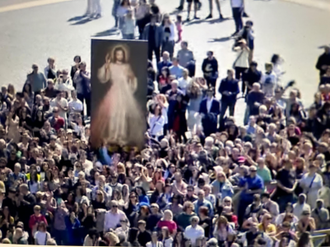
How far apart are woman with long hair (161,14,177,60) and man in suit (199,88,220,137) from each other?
0.88 meters

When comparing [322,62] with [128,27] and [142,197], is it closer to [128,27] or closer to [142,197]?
[128,27]

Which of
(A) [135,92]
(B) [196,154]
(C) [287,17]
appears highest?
(C) [287,17]

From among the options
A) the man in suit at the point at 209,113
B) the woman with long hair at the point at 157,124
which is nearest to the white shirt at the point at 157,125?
the woman with long hair at the point at 157,124

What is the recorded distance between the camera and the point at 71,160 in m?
14.0

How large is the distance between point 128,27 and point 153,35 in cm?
41

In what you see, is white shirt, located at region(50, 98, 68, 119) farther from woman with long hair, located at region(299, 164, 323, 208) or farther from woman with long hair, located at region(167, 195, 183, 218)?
woman with long hair, located at region(299, 164, 323, 208)

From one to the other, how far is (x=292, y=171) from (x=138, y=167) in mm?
2298

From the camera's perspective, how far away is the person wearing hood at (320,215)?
44.1 ft

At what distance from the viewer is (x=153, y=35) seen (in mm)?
14023

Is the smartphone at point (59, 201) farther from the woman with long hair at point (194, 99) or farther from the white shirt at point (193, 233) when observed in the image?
the woman with long hair at point (194, 99)

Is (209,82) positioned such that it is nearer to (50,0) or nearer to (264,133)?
(264,133)

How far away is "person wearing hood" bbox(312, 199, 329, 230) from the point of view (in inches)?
529

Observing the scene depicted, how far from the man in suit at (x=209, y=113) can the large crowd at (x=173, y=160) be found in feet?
0.05

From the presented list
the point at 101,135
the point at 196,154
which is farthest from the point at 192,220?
the point at 101,135
